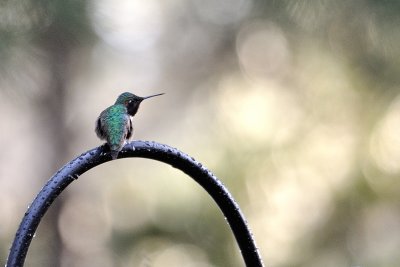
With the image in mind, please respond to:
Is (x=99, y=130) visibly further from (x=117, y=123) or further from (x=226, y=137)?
(x=226, y=137)

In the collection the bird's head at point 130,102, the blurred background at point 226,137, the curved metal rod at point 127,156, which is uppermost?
the blurred background at point 226,137

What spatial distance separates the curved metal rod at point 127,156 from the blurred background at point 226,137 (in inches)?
68.3

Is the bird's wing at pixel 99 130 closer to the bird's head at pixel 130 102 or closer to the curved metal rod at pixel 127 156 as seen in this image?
the bird's head at pixel 130 102

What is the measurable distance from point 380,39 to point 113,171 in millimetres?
1411

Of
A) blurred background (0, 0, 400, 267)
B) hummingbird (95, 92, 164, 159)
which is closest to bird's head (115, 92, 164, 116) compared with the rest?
hummingbird (95, 92, 164, 159)

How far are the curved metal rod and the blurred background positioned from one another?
1.73 meters

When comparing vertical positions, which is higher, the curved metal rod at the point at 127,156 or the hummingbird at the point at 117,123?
the hummingbird at the point at 117,123

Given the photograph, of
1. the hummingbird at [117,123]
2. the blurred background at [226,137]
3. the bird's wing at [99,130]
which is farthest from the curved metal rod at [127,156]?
the blurred background at [226,137]

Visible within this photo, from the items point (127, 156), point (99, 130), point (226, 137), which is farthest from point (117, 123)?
point (226, 137)

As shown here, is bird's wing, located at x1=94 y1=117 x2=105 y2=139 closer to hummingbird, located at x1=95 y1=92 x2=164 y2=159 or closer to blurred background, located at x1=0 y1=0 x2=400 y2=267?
hummingbird, located at x1=95 y1=92 x2=164 y2=159

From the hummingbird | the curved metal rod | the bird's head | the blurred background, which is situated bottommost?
the curved metal rod

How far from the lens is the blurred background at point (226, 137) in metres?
2.88

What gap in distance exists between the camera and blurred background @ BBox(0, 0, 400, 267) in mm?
2875

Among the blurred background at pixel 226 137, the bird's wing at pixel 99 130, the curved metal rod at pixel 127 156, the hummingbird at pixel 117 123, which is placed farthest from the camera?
the blurred background at pixel 226 137
